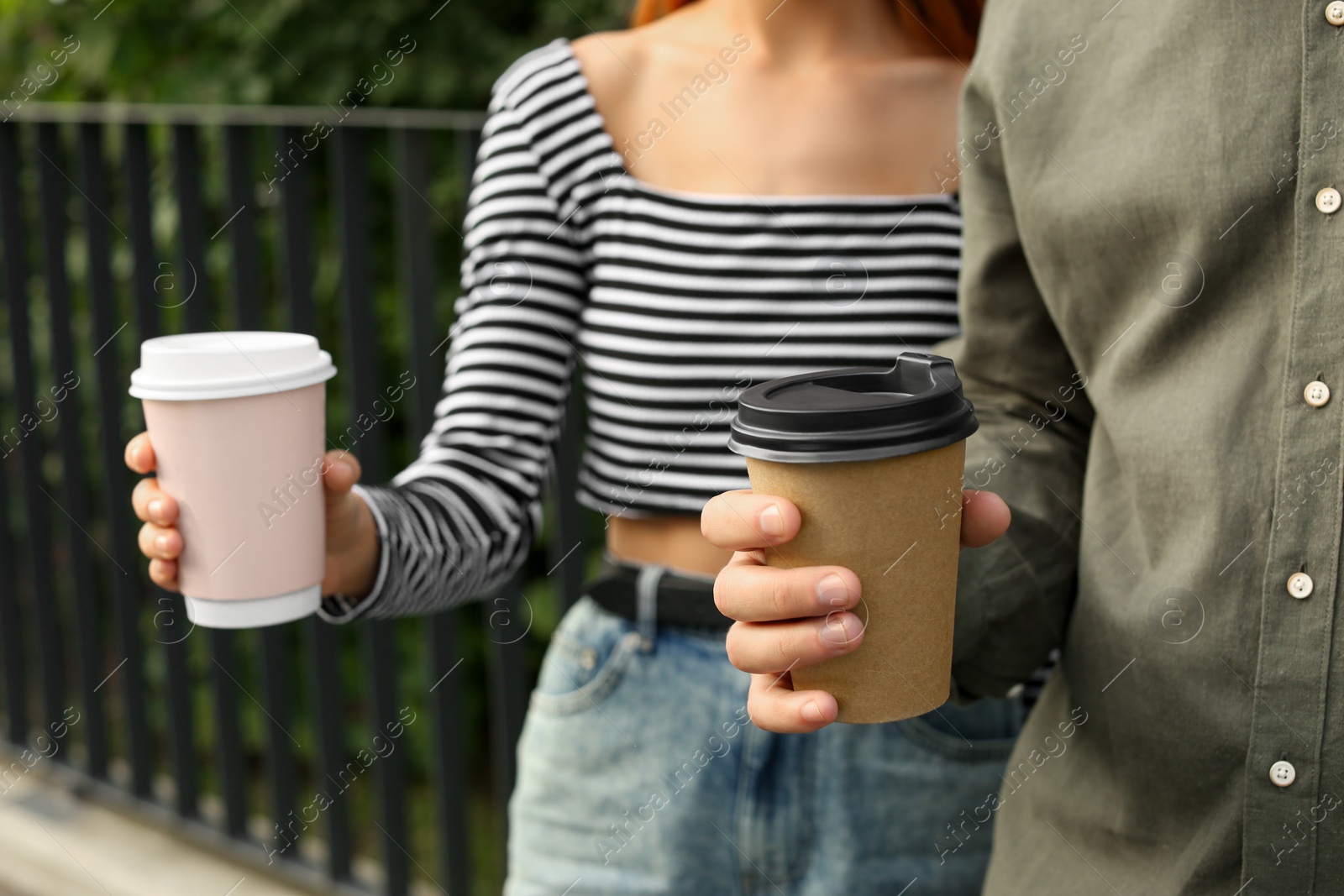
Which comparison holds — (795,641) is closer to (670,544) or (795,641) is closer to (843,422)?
(843,422)

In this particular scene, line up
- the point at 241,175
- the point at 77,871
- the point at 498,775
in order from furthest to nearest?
the point at 77,871 → the point at 241,175 → the point at 498,775

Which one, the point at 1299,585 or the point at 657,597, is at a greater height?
the point at 1299,585

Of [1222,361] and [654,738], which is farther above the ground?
[1222,361]

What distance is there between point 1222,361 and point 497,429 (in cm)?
85

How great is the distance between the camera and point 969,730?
5.10 ft

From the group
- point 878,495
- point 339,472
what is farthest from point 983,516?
point 339,472

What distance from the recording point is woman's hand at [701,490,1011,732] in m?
0.98

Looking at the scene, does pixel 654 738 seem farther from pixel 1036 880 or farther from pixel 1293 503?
pixel 1293 503

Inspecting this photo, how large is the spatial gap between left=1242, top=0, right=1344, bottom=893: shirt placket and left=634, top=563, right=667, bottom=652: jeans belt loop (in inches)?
28.5

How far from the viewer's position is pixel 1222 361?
1099 millimetres

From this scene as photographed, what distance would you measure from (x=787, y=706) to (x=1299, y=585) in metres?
0.44

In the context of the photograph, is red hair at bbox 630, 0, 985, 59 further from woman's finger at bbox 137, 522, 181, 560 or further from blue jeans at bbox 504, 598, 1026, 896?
woman's finger at bbox 137, 522, 181, 560

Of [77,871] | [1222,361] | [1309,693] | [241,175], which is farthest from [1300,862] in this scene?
[77,871]

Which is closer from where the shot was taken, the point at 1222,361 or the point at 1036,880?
the point at 1222,361
